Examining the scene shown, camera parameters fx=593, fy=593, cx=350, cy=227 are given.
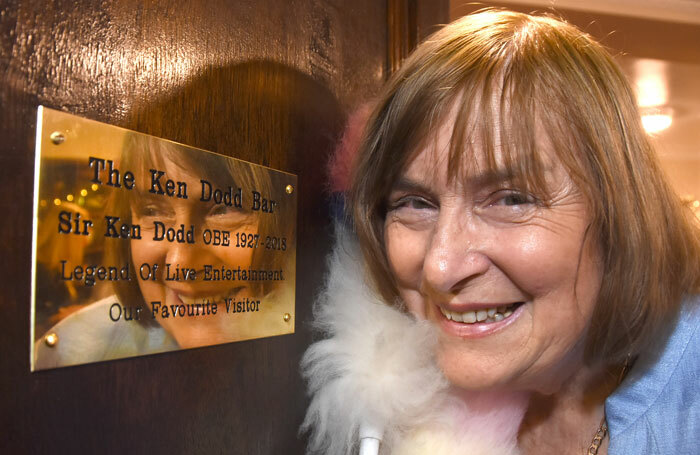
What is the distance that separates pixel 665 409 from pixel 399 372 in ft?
1.34

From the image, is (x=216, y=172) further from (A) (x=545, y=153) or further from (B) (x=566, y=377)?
(B) (x=566, y=377)

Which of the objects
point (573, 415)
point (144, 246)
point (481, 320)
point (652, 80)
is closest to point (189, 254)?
point (144, 246)

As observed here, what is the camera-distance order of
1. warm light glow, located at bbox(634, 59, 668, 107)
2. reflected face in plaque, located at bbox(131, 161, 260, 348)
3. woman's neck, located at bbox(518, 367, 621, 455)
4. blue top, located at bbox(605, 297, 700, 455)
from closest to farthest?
reflected face in plaque, located at bbox(131, 161, 260, 348), blue top, located at bbox(605, 297, 700, 455), woman's neck, located at bbox(518, 367, 621, 455), warm light glow, located at bbox(634, 59, 668, 107)

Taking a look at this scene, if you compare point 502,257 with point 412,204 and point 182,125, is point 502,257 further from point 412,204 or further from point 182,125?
point 182,125

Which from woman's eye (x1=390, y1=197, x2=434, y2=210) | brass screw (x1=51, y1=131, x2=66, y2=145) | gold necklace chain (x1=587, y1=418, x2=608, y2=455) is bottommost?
gold necklace chain (x1=587, y1=418, x2=608, y2=455)

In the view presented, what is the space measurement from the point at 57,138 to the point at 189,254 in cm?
17

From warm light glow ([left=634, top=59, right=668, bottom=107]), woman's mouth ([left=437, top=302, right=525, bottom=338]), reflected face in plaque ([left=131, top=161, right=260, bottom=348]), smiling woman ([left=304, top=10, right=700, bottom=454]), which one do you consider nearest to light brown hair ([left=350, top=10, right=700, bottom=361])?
smiling woman ([left=304, top=10, right=700, bottom=454])

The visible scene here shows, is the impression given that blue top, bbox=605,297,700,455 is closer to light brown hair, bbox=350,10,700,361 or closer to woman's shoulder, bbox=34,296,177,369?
light brown hair, bbox=350,10,700,361

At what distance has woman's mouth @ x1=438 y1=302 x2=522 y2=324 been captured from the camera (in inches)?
29.9

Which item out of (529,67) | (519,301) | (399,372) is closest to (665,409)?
(519,301)

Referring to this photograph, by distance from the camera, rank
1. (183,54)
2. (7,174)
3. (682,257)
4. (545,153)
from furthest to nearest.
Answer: (682,257) → (545,153) → (183,54) → (7,174)

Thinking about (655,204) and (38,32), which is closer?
(38,32)

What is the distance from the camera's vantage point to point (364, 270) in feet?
2.78

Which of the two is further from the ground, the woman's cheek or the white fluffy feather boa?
the woman's cheek
